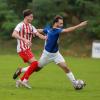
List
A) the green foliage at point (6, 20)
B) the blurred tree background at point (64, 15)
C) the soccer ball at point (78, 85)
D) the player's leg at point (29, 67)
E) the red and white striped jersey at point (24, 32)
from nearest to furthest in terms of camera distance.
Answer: the soccer ball at point (78, 85)
the player's leg at point (29, 67)
the red and white striped jersey at point (24, 32)
the blurred tree background at point (64, 15)
the green foliage at point (6, 20)

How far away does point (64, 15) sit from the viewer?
45812 mm

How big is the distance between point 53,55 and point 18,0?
33088 millimetres

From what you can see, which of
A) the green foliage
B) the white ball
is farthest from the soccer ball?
the green foliage

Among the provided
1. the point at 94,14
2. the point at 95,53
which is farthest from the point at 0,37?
the point at 95,53

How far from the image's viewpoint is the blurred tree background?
44781 mm

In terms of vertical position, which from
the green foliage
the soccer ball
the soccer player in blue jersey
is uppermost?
the soccer player in blue jersey

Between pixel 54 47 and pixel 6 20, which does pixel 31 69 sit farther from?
pixel 6 20

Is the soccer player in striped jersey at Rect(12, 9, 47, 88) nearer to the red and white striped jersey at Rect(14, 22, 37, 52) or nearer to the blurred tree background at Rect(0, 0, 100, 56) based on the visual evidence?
the red and white striped jersey at Rect(14, 22, 37, 52)

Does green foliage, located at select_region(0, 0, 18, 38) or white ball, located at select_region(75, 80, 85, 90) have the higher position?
white ball, located at select_region(75, 80, 85, 90)

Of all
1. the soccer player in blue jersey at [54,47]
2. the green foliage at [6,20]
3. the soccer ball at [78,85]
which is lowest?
the green foliage at [6,20]

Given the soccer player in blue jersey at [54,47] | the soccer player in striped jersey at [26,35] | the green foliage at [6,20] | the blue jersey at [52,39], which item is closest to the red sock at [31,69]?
the soccer player in striped jersey at [26,35]

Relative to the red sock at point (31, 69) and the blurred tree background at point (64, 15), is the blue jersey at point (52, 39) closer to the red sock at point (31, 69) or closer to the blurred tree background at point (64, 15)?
the red sock at point (31, 69)

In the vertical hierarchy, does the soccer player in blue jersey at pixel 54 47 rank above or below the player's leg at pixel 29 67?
above

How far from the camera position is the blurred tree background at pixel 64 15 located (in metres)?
44.8
